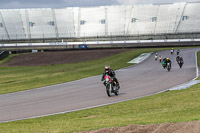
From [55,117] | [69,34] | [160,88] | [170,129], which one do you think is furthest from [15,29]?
[170,129]

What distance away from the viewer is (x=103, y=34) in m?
95.6

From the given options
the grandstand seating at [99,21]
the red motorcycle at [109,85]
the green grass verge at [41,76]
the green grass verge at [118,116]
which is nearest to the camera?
the green grass verge at [118,116]

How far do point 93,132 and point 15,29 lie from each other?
306 feet

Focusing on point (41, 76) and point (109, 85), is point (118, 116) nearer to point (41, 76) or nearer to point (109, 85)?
point (109, 85)

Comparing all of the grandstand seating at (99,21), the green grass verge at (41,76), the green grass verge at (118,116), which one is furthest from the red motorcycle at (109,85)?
the grandstand seating at (99,21)

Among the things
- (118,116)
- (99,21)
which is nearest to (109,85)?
(118,116)

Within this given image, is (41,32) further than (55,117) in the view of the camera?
Yes

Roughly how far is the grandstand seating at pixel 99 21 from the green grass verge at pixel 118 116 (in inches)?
3070

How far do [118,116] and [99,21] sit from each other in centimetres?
8799

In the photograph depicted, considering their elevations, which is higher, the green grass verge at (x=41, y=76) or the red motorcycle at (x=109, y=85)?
the red motorcycle at (x=109, y=85)

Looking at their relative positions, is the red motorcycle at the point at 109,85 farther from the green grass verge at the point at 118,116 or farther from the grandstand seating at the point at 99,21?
the grandstand seating at the point at 99,21

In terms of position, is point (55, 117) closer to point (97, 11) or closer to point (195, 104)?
point (195, 104)

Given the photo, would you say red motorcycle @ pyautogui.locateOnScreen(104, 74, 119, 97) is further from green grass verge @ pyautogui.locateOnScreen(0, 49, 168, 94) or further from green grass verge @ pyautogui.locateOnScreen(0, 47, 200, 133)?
green grass verge @ pyautogui.locateOnScreen(0, 49, 168, 94)

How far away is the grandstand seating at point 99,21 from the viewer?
9400 cm
